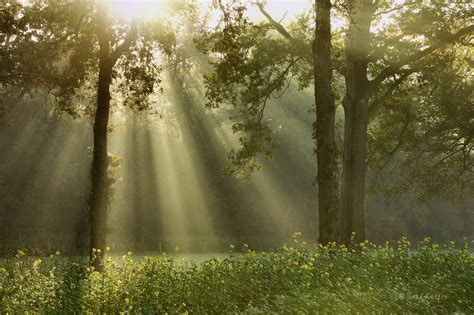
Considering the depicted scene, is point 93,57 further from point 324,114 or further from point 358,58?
point 358,58

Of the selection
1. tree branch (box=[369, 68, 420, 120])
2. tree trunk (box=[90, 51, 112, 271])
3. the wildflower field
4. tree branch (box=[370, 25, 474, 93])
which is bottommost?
the wildflower field

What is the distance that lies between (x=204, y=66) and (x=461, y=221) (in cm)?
2623

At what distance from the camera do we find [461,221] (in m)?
51.5

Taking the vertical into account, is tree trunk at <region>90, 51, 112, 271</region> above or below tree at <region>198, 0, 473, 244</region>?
below

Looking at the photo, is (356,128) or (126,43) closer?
(126,43)

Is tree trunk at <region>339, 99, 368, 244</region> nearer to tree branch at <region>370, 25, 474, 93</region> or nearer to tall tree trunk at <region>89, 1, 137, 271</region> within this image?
tree branch at <region>370, 25, 474, 93</region>

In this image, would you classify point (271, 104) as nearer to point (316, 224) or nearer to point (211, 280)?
point (316, 224)

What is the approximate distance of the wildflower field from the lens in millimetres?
9609

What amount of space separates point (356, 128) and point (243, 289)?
12.5 m

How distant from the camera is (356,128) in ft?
72.1

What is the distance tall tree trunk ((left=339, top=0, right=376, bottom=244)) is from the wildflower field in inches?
330

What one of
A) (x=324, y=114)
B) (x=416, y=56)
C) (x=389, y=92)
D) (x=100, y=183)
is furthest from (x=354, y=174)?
(x=100, y=183)

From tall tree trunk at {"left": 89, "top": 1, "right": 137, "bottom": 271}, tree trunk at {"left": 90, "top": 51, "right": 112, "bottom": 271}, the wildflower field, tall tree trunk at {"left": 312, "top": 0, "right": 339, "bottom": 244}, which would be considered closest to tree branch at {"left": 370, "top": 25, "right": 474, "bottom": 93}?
tall tree trunk at {"left": 312, "top": 0, "right": 339, "bottom": 244}

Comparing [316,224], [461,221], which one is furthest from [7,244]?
[461,221]
